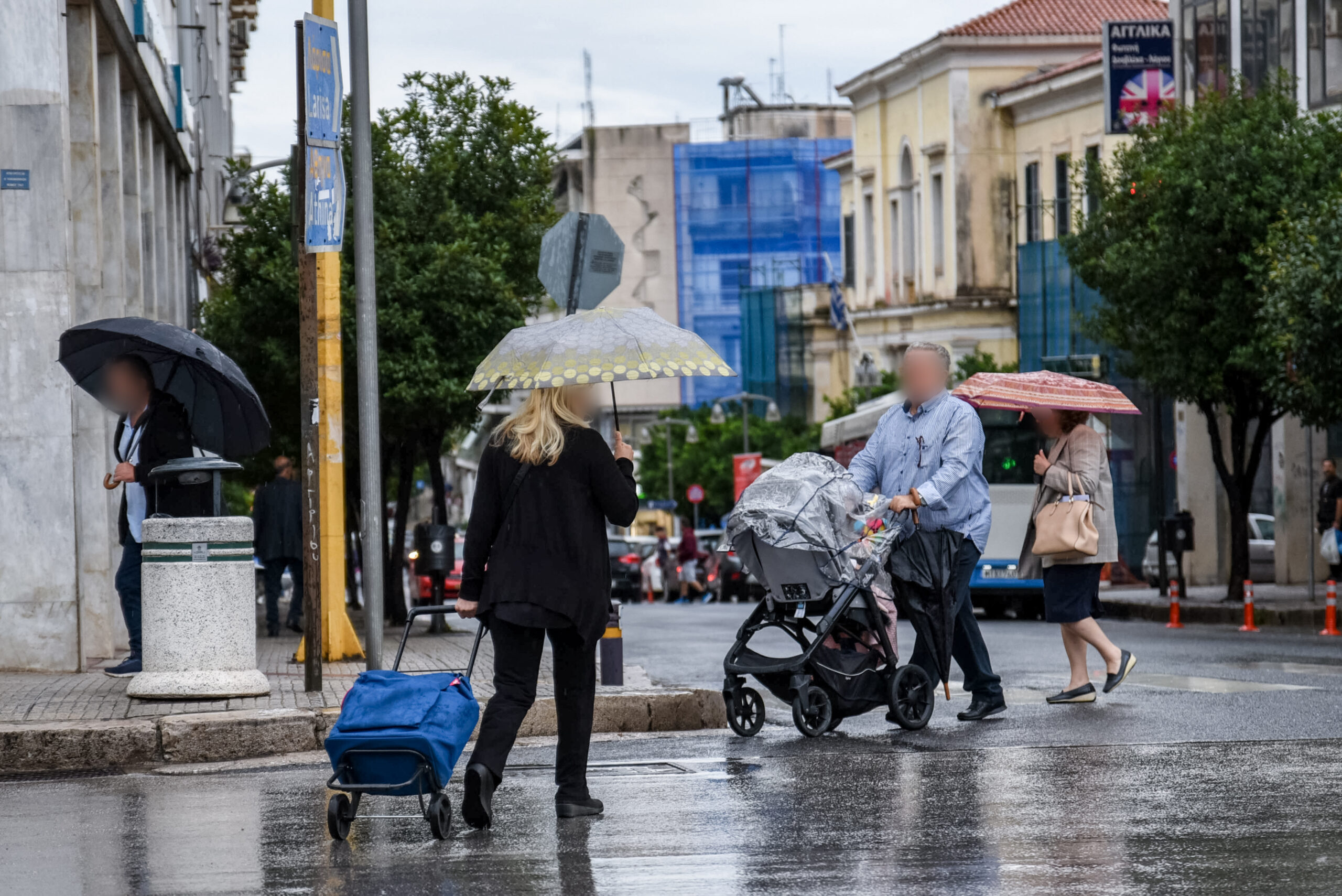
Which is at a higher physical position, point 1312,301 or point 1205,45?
point 1205,45

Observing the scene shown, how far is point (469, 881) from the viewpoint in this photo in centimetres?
630

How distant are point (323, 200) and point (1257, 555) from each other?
84.7 feet

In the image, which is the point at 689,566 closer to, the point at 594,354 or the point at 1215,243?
the point at 1215,243

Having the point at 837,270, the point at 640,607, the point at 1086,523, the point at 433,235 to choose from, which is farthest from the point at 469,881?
the point at 837,270

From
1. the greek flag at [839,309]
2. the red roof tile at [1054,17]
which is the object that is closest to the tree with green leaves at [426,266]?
the red roof tile at [1054,17]

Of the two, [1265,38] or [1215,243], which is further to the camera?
[1265,38]

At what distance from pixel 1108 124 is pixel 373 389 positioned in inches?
1020

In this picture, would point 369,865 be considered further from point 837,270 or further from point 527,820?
point 837,270

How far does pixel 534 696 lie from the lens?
7.57 meters

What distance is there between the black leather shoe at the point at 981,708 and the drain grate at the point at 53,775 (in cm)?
436

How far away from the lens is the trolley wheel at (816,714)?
10.1m

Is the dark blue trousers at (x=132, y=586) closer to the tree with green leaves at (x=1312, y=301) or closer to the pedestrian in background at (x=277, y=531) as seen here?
the pedestrian in background at (x=277, y=531)

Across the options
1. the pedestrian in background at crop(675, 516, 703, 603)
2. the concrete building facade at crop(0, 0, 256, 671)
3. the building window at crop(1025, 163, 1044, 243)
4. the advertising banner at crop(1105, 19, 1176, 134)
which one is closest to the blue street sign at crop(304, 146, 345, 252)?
the concrete building facade at crop(0, 0, 256, 671)

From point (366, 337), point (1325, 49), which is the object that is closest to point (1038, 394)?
point (366, 337)
